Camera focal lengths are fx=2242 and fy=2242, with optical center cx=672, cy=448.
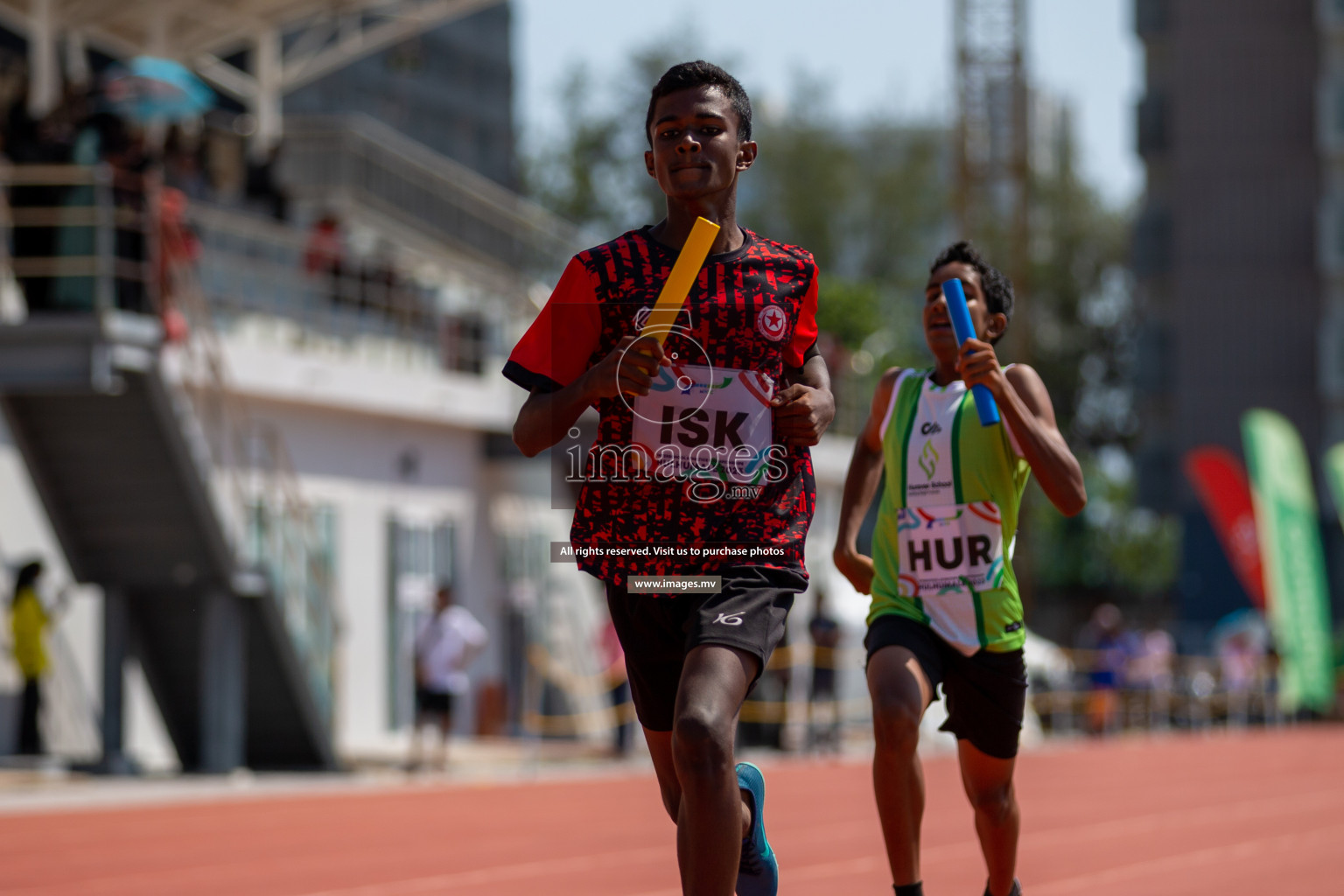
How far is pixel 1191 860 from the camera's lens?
Answer: 11188 millimetres

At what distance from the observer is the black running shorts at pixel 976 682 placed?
668cm

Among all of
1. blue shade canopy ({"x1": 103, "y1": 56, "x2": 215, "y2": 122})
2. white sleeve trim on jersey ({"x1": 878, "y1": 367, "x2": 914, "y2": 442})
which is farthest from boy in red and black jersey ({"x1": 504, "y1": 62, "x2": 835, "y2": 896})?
blue shade canopy ({"x1": 103, "y1": 56, "x2": 215, "y2": 122})

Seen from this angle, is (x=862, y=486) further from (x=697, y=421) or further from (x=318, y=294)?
(x=318, y=294)

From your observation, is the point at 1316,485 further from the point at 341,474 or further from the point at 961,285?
the point at 961,285

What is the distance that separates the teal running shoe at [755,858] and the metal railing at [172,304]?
12842 millimetres

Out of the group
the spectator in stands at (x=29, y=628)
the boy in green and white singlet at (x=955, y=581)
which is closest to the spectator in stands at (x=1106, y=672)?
the spectator in stands at (x=29, y=628)

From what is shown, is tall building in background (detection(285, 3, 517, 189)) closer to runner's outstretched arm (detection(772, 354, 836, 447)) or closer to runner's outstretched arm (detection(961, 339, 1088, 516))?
runner's outstretched arm (detection(961, 339, 1088, 516))

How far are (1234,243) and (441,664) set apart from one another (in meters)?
38.9

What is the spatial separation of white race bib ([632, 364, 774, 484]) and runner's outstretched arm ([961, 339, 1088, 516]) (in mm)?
1284

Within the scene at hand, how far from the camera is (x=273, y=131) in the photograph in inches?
1189

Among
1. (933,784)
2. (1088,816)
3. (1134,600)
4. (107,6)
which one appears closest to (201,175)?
(107,6)

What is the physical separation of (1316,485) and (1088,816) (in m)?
39.4

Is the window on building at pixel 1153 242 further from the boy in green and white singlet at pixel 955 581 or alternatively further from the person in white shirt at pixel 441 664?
the boy in green and white singlet at pixel 955 581

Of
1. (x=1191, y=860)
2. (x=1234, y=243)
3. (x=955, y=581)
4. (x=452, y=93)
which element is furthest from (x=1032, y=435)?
(x=1234, y=243)
